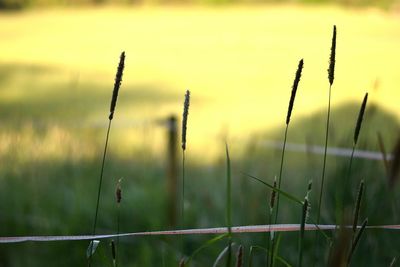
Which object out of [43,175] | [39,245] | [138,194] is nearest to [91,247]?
[39,245]

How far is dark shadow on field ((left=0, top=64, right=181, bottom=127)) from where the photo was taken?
3.35 metres

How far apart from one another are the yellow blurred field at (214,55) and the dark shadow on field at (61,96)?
0.02 meters

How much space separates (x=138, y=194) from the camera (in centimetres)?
175

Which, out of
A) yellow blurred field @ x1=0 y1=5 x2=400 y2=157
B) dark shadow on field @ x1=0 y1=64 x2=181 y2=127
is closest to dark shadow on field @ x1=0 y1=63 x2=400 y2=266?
yellow blurred field @ x1=0 y1=5 x2=400 y2=157

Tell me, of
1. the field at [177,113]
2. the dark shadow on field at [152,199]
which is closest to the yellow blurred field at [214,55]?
the field at [177,113]

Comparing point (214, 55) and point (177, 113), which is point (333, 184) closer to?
point (177, 113)

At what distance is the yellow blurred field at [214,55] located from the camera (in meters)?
3.42

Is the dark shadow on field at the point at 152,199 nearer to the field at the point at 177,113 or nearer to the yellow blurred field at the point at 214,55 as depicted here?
the field at the point at 177,113

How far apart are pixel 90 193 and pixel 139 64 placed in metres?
2.79

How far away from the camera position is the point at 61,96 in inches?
143

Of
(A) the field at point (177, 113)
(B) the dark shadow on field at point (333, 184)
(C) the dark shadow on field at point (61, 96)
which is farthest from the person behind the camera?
(C) the dark shadow on field at point (61, 96)

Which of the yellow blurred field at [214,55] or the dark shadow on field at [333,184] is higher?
the yellow blurred field at [214,55]

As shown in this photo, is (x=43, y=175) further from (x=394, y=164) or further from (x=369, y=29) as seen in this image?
(x=369, y=29)

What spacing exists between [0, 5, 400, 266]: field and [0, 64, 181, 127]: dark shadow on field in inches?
0.5
